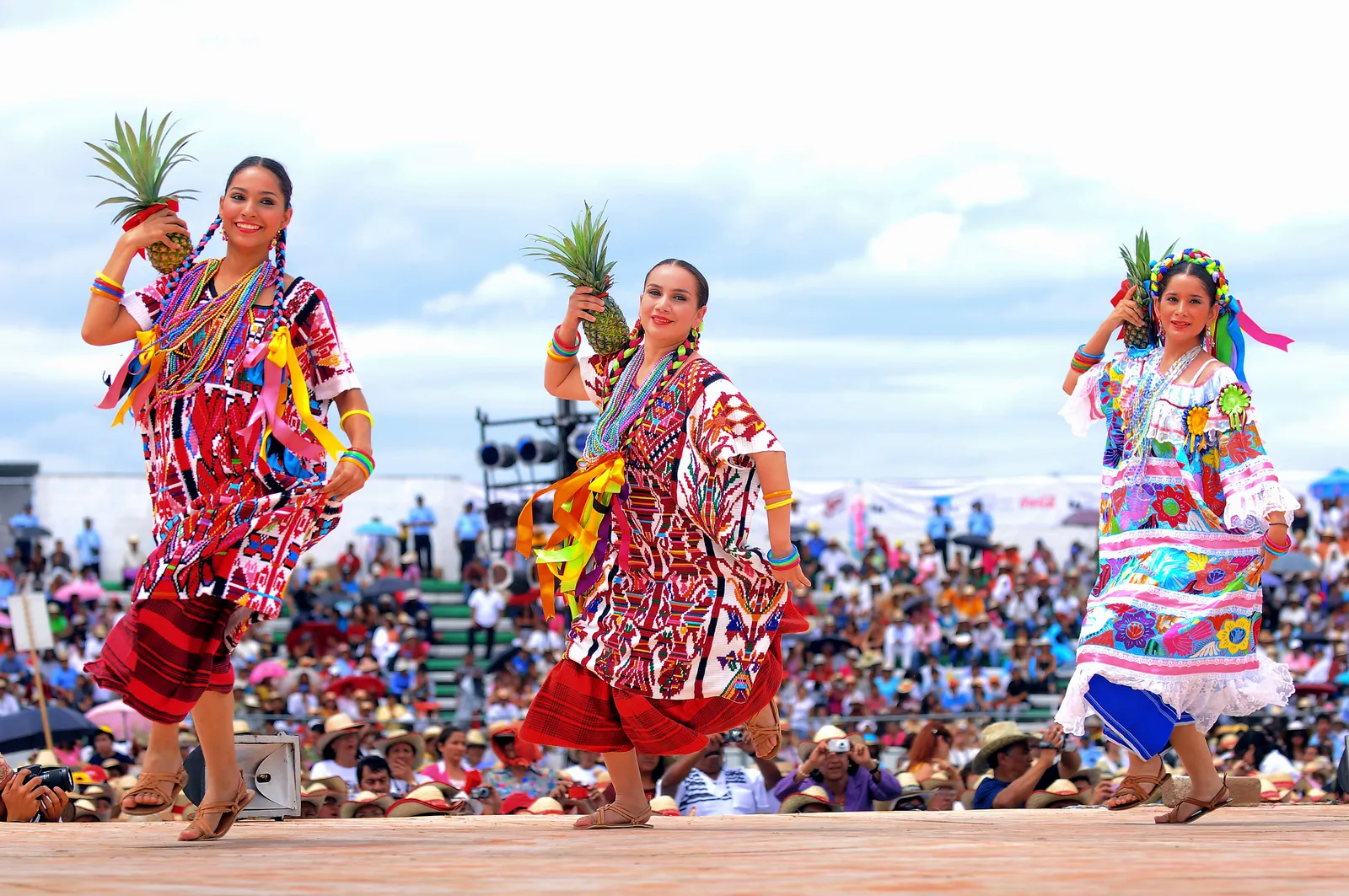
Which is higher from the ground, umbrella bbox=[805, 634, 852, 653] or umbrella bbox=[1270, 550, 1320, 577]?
umbrella bbox=[1270, 550, 1320, 577]

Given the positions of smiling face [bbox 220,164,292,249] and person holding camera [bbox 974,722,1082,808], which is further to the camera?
person holding camera [bbox 974,722,1082,808]

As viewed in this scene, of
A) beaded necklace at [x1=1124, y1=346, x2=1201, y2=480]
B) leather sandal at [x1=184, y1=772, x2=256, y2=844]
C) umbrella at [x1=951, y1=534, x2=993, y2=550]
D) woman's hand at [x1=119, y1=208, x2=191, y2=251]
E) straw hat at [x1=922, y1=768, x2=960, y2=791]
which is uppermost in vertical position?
woman's hand at [x1=119, y1=208, x2=191, y2=251]

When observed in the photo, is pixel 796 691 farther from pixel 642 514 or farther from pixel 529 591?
pixel 642 514

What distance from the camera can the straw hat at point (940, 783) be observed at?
30.1ft

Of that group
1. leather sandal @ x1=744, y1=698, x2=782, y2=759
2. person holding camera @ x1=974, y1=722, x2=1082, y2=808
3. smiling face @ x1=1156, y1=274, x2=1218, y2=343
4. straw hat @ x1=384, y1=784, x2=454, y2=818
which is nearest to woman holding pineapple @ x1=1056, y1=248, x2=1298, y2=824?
smiling face @ x1=1156, y1=274, x2=1218, y2=343

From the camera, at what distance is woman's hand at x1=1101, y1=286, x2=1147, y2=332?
6203 millimetres

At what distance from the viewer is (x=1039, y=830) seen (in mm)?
4988

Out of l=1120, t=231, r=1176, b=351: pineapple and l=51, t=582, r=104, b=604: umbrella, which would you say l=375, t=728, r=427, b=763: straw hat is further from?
l=51, t=582, r=104, b=604: umbrella

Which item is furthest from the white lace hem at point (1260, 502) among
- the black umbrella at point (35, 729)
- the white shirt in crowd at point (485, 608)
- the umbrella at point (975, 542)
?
the umbrella at point (975, 542)

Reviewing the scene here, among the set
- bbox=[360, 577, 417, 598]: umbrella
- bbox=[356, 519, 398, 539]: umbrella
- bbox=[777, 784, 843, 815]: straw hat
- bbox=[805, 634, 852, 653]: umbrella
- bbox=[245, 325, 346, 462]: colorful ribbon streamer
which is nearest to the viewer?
bbox=[245, 325, 346, 462]: colorful ribbon streamer

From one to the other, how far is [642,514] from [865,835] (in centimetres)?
146

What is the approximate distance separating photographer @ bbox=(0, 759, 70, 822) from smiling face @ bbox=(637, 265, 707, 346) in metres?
3.11

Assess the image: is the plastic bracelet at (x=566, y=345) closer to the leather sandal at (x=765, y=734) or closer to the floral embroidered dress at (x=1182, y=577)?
the leather sandal at (x=765, y=734)

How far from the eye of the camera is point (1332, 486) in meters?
28.4
